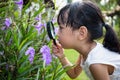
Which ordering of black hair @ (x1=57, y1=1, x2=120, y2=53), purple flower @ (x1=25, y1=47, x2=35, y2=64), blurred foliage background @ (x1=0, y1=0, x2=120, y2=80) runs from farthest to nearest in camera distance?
black hair @ (x1=57, y1=1, x2=120, y2=53) → blurred foliage background @ (x1=0, y1=0, x2=120, y2=80) → purple flower @ (x1=25, y1=47, x2=35, y2=64)

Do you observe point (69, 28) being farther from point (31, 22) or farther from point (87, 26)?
point (31, 22)

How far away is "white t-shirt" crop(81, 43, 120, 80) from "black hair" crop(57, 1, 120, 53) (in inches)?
3.2

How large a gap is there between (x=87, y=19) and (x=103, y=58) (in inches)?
11.1

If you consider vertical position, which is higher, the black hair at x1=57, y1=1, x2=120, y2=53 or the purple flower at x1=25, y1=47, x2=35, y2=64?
the black hair at x1=57, y1=1, x2=120, y2=53

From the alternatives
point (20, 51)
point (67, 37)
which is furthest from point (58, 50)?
point (20, 51)

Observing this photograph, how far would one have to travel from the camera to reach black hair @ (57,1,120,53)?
8.93 feet

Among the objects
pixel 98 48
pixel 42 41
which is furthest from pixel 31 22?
pixel 98 48

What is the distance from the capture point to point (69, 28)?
2.73 metres

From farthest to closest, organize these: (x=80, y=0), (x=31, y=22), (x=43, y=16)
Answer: (x=43, y=16) < (x=31, y=22) < (x=80, y=0)

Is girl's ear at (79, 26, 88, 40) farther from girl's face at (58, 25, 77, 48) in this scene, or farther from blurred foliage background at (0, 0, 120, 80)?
blurred foliage background at (0, 0, 120, 80)

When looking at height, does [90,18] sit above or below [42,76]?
above

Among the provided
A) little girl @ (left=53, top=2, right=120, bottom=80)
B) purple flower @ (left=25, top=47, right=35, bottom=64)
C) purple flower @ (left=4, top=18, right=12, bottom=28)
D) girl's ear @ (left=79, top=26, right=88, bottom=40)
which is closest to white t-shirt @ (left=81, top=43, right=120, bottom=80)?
little girl @ (left=53, top=2, right=120, bottom=80)

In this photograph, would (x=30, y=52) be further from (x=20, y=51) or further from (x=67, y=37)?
(x=67, y=37)

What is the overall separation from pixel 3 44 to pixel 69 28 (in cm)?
45
